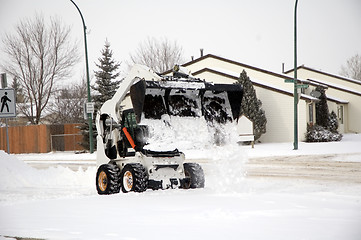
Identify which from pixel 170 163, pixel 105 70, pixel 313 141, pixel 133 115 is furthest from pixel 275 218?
pixel 105 70

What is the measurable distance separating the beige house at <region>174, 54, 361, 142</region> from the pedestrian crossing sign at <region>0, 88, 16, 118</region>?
2004cm

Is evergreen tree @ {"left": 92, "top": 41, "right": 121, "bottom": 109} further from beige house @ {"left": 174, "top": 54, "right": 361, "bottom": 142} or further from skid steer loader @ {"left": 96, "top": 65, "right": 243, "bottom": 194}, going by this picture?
skid steer loader @ {"left": 96, "top": 65, "right": 243, "bottom": 194}

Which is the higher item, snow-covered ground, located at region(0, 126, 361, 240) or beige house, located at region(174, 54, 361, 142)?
beige house, located at region(174, 54, 361, 142)

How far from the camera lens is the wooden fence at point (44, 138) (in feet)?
113

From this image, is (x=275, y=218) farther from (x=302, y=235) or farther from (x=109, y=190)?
(x=109, y=190)

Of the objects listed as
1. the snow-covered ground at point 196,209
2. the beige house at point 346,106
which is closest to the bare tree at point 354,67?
the beige house at point 346,106

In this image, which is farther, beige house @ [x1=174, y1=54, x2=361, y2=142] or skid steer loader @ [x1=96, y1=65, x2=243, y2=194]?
beige house @ [x1=174, y1=54, x2=361, y2=142]

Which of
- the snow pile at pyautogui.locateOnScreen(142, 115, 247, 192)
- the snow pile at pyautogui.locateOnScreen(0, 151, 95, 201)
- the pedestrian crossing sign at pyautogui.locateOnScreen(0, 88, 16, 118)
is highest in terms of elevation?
the pedestrian crossing sign at pyautogui.locateOnScreen(0, 88, 16, 118)

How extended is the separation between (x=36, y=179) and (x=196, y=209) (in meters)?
7.30

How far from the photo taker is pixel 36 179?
14.7m

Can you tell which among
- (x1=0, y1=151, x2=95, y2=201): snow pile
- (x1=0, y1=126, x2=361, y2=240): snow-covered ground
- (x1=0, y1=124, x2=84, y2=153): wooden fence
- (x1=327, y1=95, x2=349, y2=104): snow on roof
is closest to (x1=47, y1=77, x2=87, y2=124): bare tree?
(x1=0, y1=124, x2=84, y2=153): wooden fence

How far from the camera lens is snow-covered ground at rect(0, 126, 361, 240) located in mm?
7156

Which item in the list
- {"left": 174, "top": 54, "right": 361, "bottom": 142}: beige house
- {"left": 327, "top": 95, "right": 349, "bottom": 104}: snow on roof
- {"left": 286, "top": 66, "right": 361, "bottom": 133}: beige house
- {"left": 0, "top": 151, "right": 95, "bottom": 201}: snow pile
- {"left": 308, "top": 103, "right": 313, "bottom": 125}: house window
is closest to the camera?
{"left": 0, "top": 151, "right": 95, "bottom": 201}: snow pile

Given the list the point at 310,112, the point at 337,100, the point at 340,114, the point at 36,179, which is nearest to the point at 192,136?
the point at 36,179
